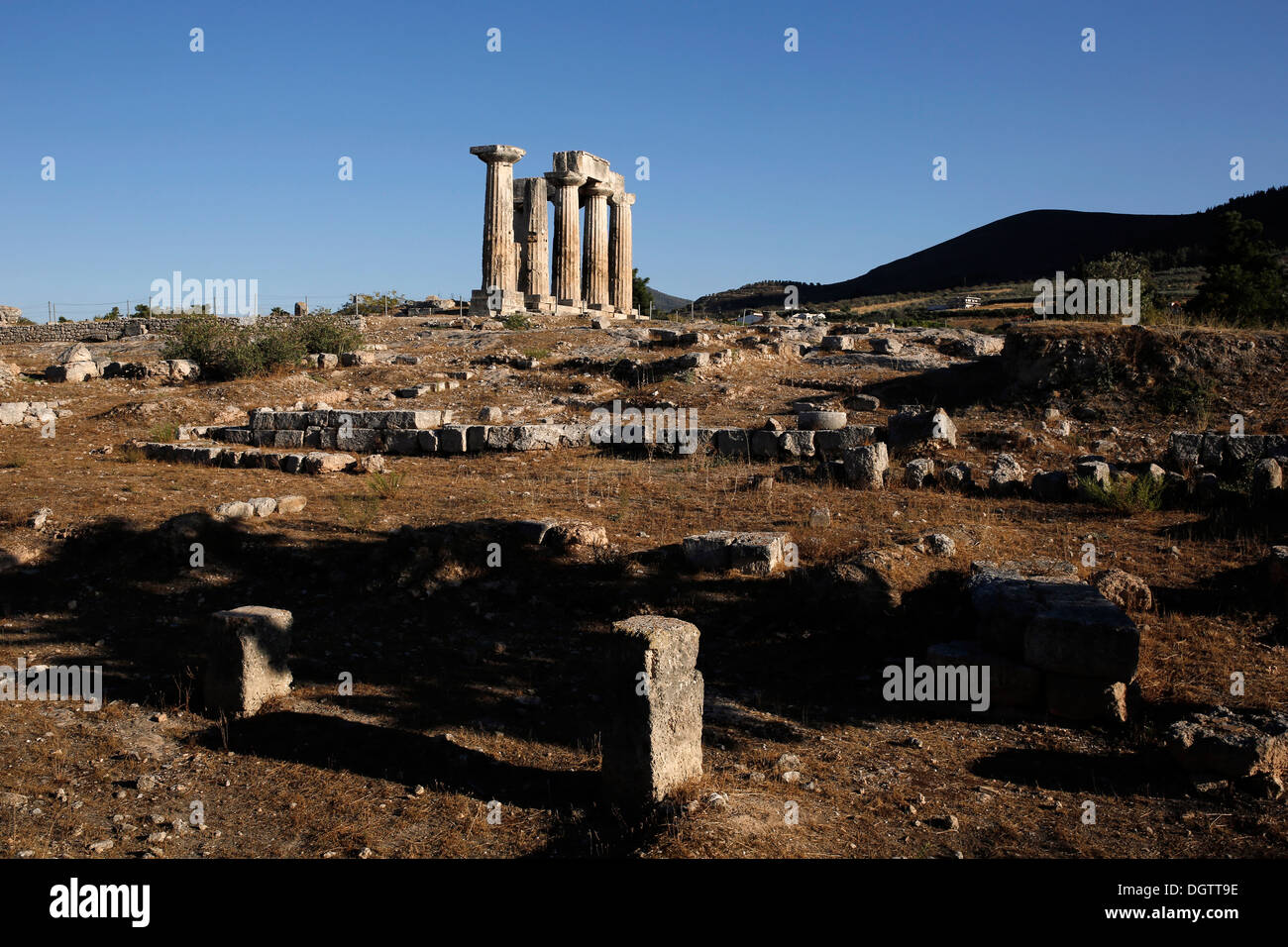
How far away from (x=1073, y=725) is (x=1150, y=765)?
57 cm

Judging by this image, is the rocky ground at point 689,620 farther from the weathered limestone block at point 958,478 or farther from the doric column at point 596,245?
the doric column at point 596,245

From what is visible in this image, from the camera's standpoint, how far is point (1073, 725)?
557 cm

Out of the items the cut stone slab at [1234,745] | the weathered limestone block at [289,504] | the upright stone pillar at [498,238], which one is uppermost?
the upright stone pillar at [498,238]

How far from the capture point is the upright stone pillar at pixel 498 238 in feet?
97.8

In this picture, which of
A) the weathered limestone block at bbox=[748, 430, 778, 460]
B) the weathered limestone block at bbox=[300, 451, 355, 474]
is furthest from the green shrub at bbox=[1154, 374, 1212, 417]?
the weathered limestone block at bbox=[300, 451, 355, 474]

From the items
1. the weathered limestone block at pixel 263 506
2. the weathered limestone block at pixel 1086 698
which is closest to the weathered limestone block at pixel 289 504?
the weathered limestone block at pixel 263 506

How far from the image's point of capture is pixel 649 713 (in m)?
4.59

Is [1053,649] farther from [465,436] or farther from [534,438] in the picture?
[465,436]

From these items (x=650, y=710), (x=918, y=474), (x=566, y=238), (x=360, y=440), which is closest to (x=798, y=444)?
(x=918, y=474)

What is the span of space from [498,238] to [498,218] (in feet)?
2.06

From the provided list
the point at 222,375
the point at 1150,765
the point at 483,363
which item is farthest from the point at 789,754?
the point at 222,375

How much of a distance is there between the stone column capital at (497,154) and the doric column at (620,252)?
542 cm

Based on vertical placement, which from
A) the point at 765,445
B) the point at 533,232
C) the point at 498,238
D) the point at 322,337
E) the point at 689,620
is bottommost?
the point at 689,620

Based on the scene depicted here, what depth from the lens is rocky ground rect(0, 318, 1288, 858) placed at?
4.63 metres
